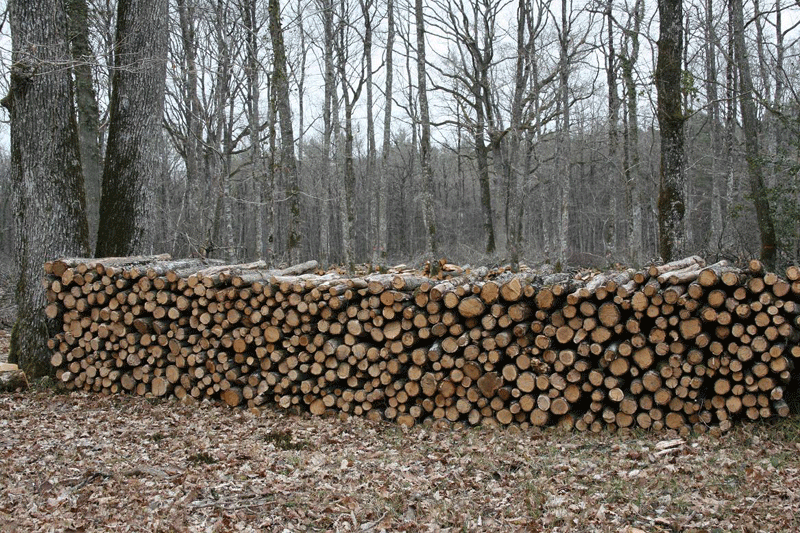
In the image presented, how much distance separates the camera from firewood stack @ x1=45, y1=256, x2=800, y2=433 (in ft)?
17.9

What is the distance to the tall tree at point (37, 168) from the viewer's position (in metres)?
7.80

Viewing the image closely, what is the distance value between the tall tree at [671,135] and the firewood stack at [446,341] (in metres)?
2.82

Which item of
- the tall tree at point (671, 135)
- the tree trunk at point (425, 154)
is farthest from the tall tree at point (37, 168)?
the tree trunk at point (425, 154)

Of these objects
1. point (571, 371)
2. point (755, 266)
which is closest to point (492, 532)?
point (571, 371)

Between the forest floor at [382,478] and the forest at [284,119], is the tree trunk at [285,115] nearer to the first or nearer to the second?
the forest at [284,119]

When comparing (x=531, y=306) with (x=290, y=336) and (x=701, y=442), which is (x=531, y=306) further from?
(x=290, y=336)

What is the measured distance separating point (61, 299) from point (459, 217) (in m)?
34.9

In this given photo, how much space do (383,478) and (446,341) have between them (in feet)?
6.29

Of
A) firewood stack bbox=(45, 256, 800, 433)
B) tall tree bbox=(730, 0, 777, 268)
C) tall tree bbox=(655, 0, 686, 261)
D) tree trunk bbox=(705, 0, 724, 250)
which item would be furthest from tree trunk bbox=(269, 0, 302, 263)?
tree trunk bbox=(705, 0, 724, 250)

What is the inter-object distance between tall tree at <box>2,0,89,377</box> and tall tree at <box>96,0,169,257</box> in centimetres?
75

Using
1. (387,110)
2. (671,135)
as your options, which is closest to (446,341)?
(671,135)

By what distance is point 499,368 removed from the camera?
628 centimetres

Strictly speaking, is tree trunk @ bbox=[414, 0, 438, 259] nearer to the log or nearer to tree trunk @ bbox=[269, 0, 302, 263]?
tree trunk @ bbox=[269, 0, 302, 263]

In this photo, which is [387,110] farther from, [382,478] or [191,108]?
[382,478]
